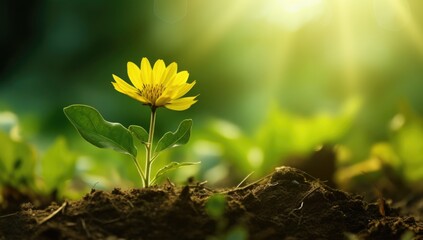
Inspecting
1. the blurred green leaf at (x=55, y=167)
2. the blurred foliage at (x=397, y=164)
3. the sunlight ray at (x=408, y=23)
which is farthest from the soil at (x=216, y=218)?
the sunlight ray at (x=408, y=23)

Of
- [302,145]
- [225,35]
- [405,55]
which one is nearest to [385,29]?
[405,55]

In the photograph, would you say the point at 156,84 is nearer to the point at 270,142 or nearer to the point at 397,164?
the point at 270,142

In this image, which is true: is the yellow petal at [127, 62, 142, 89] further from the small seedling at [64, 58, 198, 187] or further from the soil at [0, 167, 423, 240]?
the soil at [0, 167, 423, 240]

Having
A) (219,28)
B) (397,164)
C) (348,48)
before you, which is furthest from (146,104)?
(219,28)

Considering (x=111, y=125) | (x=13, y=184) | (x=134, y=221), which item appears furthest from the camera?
(x=13, y=184)

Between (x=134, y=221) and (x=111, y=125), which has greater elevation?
(x=111, y=125)

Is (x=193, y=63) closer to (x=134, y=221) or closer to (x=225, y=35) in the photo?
(x=225, y=35)

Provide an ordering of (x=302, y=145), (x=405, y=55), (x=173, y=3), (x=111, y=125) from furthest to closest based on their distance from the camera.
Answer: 1. (x=173, y=3)
2. (x=405, y=55)
3. (x=302, y=145)
4. (x=111, y=125)
